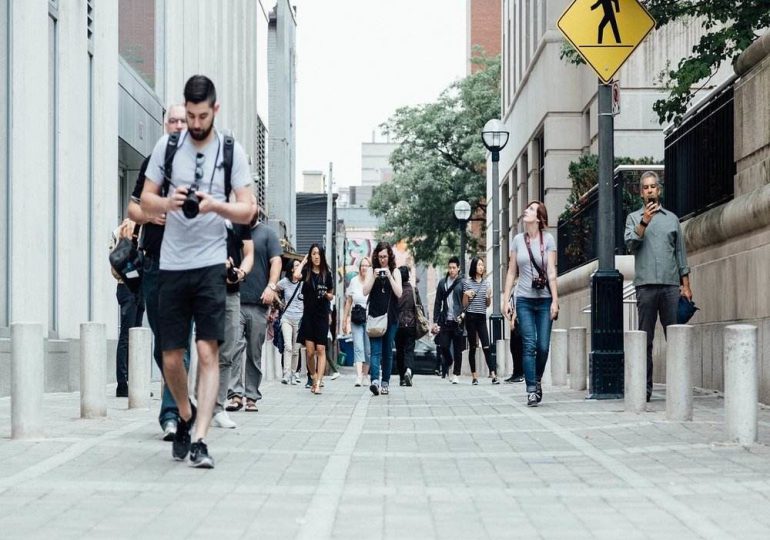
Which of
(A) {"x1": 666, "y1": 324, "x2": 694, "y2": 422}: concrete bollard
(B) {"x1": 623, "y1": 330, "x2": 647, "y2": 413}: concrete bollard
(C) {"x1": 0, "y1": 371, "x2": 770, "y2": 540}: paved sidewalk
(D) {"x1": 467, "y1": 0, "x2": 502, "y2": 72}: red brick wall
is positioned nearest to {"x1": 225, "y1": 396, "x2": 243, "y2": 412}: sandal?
(C) {"x1": 0, "y1": 371, "x2": 770, "y2": 540}: paved sidewalk

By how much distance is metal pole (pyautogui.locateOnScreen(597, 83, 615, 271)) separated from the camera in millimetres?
14086

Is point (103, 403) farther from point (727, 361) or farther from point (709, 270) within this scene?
point (709, 270)

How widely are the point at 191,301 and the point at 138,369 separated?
14.5 ft

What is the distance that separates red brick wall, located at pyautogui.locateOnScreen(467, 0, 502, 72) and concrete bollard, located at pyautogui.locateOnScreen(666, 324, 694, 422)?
7576 cm

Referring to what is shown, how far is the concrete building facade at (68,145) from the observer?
14898 mm

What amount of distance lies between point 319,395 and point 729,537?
10.8m

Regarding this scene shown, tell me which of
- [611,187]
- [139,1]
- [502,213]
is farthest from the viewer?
[502,213]

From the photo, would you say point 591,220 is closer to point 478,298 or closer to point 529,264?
point 478,298

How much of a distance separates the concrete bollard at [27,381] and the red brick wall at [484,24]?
77444 mm

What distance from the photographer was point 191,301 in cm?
799

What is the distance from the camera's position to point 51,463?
26.1 feet

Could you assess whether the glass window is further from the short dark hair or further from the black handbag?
the short dark hair

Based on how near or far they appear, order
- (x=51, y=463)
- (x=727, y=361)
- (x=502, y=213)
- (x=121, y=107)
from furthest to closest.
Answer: (x=502, y=213) → (x=121, y=107) → (x=727, y=361) → (x=51, y=463)

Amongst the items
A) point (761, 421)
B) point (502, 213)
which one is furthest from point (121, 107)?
point (502, 213)
